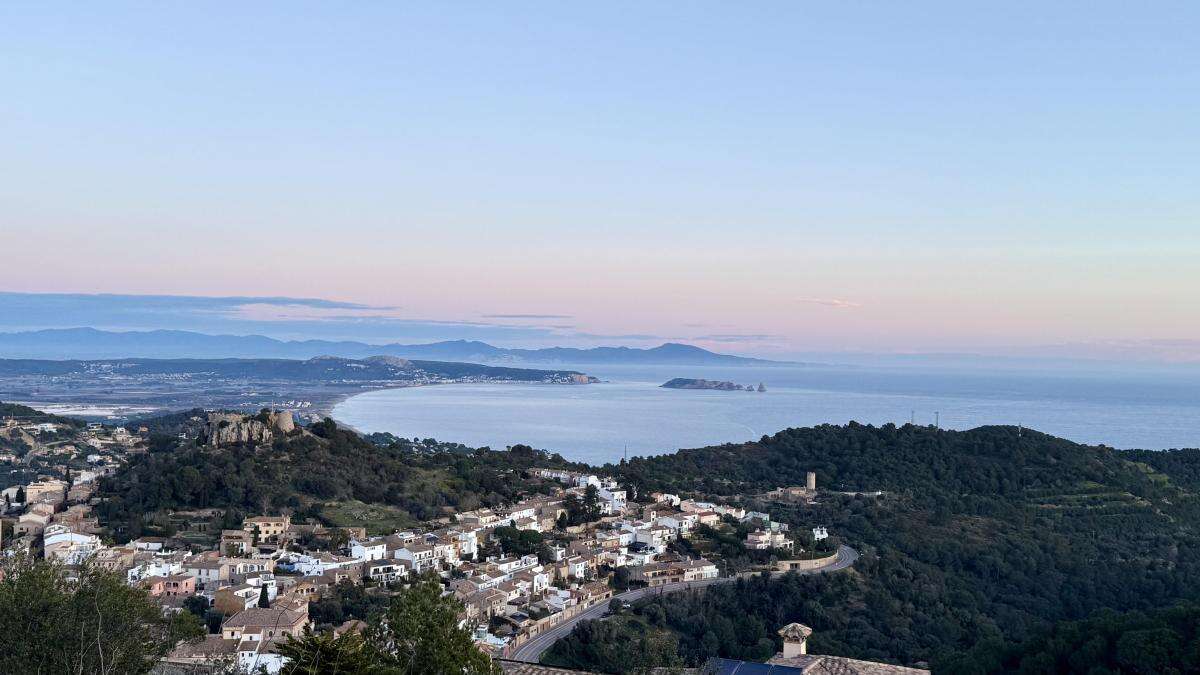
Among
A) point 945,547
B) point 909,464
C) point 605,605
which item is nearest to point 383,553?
point 605,605

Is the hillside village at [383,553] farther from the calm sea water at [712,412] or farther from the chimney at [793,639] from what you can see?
the calm sea water at [712,412]

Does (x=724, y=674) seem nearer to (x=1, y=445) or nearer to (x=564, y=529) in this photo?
(x=564, y=529)

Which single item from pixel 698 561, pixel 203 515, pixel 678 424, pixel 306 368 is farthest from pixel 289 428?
pixel 306 368

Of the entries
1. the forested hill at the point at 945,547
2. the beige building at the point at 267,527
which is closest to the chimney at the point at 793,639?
the forested hill at the point at 945,547

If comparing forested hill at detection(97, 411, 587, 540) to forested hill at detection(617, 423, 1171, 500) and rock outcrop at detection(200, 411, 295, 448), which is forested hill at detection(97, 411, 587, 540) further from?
forested hill at detection(617, 423, 1171, 500)

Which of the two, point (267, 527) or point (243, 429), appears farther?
point (243, 429)

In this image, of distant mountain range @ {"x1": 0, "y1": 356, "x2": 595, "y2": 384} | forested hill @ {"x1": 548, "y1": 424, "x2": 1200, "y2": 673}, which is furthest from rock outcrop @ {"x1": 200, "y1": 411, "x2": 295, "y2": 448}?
distant mountain range @ {"x1": 0, "y1": 356, "x2": 595, "y2": 384}

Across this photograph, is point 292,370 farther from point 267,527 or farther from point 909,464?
point 267,527
